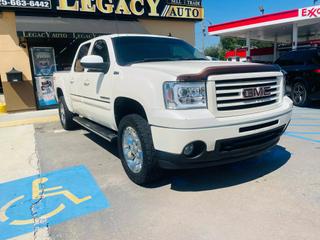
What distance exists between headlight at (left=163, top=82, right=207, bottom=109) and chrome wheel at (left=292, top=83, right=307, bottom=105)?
701 cm

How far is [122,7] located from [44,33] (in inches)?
142

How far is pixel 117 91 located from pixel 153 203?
159 cm

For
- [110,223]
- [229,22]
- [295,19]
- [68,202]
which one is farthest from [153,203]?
[229,22]

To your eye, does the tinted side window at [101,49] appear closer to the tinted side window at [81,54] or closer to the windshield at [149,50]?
the windshield at [149,50]

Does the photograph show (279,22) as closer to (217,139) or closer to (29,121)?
(29,121)

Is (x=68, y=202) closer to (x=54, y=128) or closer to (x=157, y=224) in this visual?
(x=157, y=224)

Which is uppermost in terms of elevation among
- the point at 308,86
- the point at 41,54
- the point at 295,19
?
the point at 295,19

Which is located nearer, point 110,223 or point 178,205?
point 110,223

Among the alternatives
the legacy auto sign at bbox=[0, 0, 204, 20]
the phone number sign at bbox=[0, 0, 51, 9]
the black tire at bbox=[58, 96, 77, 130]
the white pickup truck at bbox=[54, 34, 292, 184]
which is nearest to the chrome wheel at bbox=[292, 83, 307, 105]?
the white pickup truck at bbox=[54, 34, 292, 184]

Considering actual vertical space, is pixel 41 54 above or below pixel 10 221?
above

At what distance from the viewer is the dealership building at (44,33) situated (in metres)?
10.4

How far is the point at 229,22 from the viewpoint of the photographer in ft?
57.8

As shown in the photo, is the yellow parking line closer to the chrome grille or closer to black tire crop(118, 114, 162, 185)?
black tire crop(118, 114, 162, 185)

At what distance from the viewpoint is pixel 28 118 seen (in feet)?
31.8
